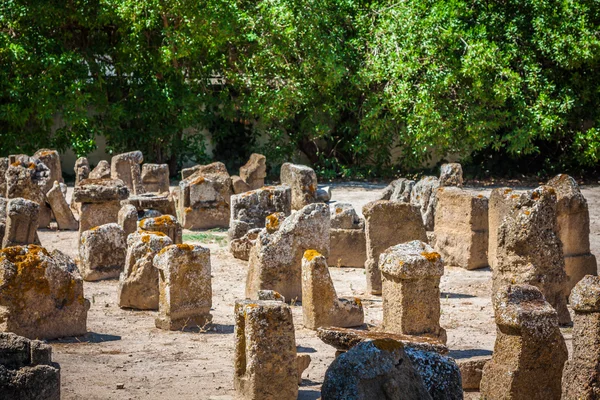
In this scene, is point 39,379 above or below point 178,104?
below

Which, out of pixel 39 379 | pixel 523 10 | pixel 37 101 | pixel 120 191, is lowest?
pixel 39 379

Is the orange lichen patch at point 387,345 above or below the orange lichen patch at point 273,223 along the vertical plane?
below

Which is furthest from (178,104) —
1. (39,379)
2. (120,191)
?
(39,379)

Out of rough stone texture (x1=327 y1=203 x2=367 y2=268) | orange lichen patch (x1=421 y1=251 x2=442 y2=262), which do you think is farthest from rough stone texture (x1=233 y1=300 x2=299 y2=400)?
rough stone texture (x1=327 y1=203 x2=367 y2=268)

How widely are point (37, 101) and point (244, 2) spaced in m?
5.71

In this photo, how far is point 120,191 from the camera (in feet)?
47.0

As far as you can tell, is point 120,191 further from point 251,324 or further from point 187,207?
point 251,324

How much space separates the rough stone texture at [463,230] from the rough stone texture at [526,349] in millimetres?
5844

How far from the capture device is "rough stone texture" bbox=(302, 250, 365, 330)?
9.41 m

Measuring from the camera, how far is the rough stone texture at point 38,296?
28.1 ft

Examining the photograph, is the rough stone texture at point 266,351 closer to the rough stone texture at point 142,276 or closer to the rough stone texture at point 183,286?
the rough stone texture at point 183,286

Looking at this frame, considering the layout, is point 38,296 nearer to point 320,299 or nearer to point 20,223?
point 320,299

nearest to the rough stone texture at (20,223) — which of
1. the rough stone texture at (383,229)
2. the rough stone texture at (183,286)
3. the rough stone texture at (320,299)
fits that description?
the rough stone texture at (183,286)

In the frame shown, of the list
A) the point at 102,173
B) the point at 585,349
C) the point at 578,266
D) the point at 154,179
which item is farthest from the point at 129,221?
the point at 585,349
